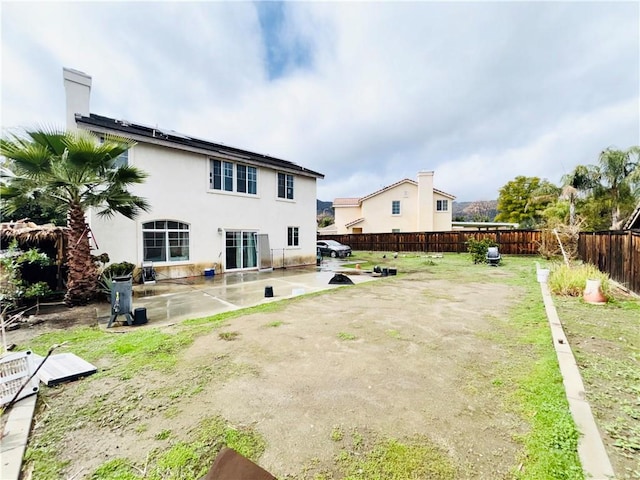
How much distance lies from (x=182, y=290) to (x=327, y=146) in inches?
788

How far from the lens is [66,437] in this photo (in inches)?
100

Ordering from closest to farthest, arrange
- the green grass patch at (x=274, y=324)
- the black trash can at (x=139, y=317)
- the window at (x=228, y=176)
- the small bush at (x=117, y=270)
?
the green grass patch at (x=274, y=324), the black trash can at (x=139, y=317), the small bush at (x=117, y=270), the window at (x=228, y=176)

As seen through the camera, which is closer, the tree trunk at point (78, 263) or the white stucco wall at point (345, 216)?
the tree trunk at point (78, 263)

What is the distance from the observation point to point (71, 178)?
284 inches

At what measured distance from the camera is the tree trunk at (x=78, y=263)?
24.8ft

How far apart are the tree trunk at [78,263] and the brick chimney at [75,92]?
233 inches

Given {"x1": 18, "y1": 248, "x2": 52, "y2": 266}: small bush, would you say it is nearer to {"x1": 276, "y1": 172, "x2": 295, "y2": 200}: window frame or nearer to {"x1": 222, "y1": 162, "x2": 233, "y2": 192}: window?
{"x1": 222, "y1": 162, "x2": 233, "y2": 192}: window

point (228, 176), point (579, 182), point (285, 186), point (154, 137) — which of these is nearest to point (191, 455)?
point (154, 137)

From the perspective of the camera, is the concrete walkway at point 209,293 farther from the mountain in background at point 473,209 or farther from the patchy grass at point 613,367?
the mountain in background at point 473,209

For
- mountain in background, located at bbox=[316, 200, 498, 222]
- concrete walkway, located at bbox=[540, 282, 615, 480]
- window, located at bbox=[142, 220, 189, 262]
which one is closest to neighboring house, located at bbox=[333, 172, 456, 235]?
window, located at bbox=[142, 220, 189, 262]

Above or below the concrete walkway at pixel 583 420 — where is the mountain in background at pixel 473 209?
above

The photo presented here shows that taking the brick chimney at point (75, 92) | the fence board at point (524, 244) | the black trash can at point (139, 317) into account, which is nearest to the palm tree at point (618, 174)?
the fence board at point (524, 244)

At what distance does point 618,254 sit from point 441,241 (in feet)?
54.8

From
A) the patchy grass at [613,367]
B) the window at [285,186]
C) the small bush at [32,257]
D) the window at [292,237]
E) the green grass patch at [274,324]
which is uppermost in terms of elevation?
the window at [285,186]
